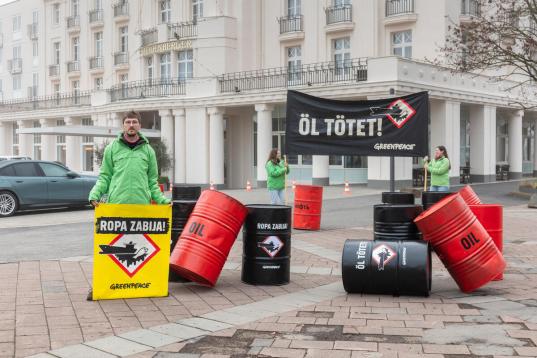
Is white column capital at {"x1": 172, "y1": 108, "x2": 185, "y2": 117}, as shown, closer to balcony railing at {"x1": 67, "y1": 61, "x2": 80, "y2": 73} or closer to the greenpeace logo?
balcony railing at {"x1": 67, "y1": 61, "x2": 80, "y2": 73}

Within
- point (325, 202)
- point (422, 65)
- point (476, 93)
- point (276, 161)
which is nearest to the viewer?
point (276, 161)

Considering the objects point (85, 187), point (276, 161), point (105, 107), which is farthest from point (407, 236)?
point (105, 107)

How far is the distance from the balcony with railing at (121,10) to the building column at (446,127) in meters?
23.2

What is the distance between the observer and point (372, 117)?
10547 millimetres

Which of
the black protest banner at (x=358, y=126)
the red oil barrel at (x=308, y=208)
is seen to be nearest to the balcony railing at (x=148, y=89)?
the red oil barrel at (x=308, y=208)

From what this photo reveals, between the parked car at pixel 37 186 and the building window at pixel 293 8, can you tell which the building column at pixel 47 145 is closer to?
the building window at pixel 293 8

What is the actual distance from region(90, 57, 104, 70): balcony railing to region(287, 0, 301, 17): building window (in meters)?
16.7

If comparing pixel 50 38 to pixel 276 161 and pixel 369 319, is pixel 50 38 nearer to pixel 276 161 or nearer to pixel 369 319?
pixel 276 161

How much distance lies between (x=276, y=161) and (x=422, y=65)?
48.9 ft

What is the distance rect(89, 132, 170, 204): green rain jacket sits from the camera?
7.14m

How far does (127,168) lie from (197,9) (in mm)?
33232

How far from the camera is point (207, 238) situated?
7.27 metres

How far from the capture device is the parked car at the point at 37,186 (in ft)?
57.3

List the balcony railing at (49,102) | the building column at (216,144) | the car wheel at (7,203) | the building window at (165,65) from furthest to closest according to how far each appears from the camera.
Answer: the balcony railing at (49,102)
the building window at (165,65)
the building column at (216,144)
the car wheel at (7,203)
